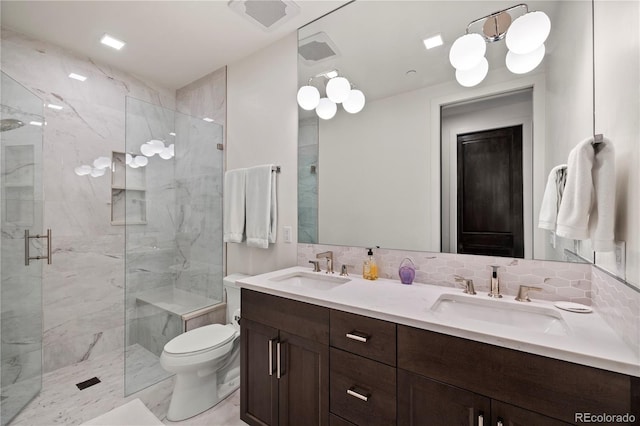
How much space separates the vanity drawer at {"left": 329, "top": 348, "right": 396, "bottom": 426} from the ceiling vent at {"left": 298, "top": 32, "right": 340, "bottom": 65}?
1844mm

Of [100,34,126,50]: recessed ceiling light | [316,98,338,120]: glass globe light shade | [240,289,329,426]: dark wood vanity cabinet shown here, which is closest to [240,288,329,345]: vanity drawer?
[240,289,329,426]: dark wood vanity cabinet

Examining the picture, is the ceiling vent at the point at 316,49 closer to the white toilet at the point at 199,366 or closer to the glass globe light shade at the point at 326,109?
the glass globe light shade at the point at 326,109

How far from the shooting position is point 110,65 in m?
2.53

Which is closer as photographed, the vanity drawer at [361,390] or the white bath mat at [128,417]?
the vanity drawer at [361,390]

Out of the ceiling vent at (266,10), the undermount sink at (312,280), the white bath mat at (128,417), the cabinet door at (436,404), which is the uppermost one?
the ceiling vent at (266,10)

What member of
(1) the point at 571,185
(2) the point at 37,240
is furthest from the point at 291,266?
(2) the point at 37,240

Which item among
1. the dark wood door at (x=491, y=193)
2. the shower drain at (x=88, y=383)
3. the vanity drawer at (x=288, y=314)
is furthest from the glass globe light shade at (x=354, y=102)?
the shower drain at (x=88, y=383)

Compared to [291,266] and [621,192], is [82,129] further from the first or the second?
[621,192]

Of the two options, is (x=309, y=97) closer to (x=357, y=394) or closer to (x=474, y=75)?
(x=474, y=75)

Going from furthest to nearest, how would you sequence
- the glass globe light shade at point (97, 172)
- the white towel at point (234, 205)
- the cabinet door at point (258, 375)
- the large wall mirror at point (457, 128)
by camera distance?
the glass globe light shade at point (97, 172) < the white towel at point (234, 205) < the cabinet door at point (258, 375) < the large wall mirror at point (457, 128)

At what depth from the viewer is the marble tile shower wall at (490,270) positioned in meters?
1.15

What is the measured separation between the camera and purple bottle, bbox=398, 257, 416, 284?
1486mm

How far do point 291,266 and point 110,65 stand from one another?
8.17 ft

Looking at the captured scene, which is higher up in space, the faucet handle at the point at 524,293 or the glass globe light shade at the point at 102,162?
the glass globe light shade at the point at 102,162
